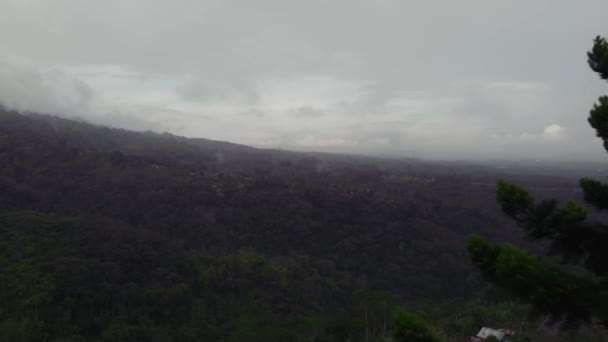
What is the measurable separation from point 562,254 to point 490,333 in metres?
11.4

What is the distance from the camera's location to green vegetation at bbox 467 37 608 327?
3045 mm

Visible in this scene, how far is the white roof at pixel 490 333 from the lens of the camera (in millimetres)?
13386

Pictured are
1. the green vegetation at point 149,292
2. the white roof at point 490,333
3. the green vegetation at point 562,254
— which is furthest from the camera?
the green vegetation at point 149,292

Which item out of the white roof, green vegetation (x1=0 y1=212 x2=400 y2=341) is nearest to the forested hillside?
green vegetation (x1=0 y1=212 x2=400 y2=341)

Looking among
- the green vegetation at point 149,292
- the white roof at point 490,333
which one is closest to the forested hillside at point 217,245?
the green vegetation at point 149,292

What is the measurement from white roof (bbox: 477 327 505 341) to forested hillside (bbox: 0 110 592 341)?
3.91 metres

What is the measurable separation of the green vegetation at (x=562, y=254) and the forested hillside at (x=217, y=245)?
17.6 ft

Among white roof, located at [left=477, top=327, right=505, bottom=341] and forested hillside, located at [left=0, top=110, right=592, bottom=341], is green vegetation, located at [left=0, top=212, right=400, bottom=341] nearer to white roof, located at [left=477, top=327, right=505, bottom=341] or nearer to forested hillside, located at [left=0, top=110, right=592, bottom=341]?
forested hillside, located at [left=0, top=110, right=592, bottom=341]

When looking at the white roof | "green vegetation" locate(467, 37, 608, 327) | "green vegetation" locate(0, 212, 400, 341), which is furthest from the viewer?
"green vegetation" locate(0, 212, 400, 341)

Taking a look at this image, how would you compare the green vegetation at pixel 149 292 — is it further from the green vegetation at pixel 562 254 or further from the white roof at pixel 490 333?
the green vegetation at pixel 562 254

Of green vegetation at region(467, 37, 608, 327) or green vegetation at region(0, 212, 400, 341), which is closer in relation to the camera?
green vegetation at region(467, 37, 608, 327)

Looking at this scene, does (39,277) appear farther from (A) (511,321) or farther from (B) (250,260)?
(A) (511,321)

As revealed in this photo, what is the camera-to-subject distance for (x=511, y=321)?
14.7 m

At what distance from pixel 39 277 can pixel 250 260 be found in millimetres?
10307
